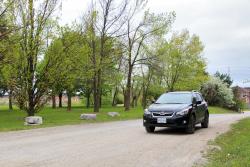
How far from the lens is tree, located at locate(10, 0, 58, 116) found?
25891mm

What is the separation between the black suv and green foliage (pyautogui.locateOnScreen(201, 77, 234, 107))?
4977 centimetres

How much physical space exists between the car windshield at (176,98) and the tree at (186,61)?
3392 centimetres

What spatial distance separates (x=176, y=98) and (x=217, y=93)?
165ft

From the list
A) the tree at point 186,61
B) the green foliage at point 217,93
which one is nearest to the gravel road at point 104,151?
the tree at point 186,61

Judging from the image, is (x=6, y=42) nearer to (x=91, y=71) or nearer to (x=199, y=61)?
(x=91, y=71)

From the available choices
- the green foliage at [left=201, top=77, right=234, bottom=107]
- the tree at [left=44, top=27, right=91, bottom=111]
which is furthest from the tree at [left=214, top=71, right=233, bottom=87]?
the tree at [left=44, top=27, right=91, bottom=111]

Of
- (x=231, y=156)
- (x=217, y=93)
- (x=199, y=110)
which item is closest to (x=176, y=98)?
(x=199, y=110)

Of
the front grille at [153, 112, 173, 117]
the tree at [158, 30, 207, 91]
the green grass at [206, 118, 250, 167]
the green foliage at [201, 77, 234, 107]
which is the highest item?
the tree at [158, 30, 207, 91]

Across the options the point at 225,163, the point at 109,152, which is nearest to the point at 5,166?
the point at 109,152

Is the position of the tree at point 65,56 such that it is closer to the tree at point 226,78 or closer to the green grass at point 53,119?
the green grass at point 53,119

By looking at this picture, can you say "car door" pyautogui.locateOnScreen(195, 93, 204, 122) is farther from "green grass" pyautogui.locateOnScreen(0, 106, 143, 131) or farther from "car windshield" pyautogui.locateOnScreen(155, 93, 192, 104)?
"green grass" pyautogui.locateOnScreen(0, 106, 143, 131)

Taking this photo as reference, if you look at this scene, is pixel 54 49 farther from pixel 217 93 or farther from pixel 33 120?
pixel 217 93

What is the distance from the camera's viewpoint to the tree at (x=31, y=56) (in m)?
25.9

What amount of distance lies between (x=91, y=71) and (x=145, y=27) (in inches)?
424
